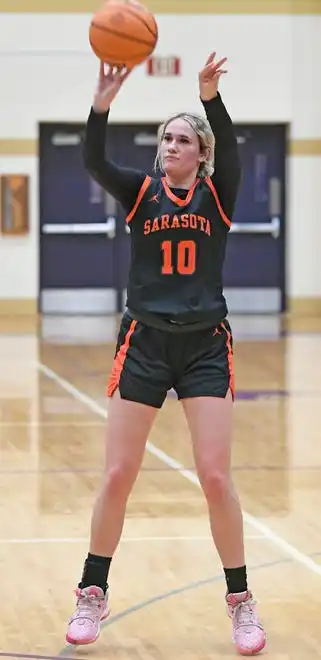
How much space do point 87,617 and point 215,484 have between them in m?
0.66

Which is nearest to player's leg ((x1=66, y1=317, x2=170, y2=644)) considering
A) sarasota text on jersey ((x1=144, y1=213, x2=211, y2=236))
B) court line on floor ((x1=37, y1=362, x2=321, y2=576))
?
sarasota text on jersey ((x1=144, y1=213, x2=211, y2=236))

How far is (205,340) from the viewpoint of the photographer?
4.59 m

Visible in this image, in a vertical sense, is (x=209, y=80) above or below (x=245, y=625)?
above

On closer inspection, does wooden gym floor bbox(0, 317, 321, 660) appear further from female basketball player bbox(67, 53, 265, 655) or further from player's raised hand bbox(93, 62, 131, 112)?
player's raised hand bbox(93, 62, 131, 112)

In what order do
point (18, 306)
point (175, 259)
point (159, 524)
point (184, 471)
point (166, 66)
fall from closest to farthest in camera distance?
point (175, 259) → point (159, 524) → point (184, 471) → point (166, 66) → point (18, 306)

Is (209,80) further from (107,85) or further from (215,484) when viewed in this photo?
(215,484)

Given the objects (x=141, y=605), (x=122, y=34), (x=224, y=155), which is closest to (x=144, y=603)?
(x=141, y=605)

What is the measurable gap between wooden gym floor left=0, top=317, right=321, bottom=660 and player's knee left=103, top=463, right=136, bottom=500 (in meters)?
0.53

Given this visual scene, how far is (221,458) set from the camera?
14.7 ft

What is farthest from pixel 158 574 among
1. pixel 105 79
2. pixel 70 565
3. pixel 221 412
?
pixel 105 79

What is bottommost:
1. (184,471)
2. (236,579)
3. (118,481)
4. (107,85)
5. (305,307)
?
(305,307)

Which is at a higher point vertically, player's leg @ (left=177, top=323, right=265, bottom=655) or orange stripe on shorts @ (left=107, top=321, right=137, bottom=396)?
orange stripe on shorts @ (left=107, top=321, right=137, bottom=396)

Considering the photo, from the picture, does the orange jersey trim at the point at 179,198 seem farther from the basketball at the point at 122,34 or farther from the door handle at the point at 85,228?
the door handle at the point at 85,228

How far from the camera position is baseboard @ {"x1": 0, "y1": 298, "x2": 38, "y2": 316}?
62.2 feet
